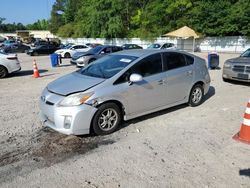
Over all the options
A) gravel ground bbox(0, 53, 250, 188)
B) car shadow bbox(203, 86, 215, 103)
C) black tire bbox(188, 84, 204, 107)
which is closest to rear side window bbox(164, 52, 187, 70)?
black tire bbox(188, 84, 204, 107)

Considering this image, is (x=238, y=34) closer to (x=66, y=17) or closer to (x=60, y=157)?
(x=60, y=157)

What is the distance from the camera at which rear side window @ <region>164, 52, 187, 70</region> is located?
523cm

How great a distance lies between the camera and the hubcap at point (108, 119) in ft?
A: 14.0

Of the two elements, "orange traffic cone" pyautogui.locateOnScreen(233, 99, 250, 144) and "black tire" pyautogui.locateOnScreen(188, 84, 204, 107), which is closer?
"orange traffic cone" pyautogui.locateOnScreen(233, 99, 250, 144)

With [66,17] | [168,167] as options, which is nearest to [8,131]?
[168,167]

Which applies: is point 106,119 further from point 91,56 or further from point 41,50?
point 41,50

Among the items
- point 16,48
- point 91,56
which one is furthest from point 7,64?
point 16,48

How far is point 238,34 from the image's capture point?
26.6 meters

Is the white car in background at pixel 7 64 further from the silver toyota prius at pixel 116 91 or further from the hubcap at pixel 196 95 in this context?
the hubcap at pixel 196 95

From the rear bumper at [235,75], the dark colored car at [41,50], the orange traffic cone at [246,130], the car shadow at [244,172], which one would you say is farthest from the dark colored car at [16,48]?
the car shadow at [244,172]

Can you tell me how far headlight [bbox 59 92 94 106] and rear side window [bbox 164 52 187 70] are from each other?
2.09 metres

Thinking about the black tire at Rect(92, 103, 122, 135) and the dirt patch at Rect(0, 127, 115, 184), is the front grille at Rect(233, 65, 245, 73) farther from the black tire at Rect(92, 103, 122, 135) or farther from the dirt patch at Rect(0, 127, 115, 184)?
the dirt patch at Rect(0, 127, 115, 184)

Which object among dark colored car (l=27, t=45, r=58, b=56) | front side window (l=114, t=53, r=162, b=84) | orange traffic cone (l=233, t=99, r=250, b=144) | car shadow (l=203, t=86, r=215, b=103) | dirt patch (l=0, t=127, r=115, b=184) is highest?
front side window (l=114, t=53, r=162, b=84)

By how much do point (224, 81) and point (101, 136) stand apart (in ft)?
22.5
